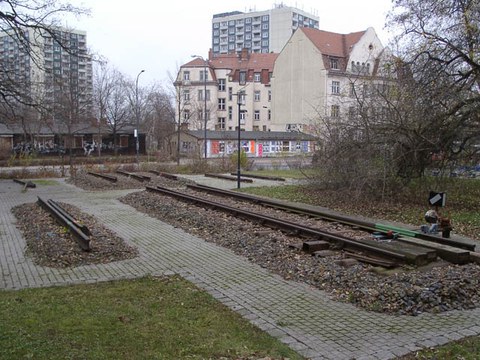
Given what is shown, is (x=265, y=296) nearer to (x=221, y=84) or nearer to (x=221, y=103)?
(x=221, y=84)

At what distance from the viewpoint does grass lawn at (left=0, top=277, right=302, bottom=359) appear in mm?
4895

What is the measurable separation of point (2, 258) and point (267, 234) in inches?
226

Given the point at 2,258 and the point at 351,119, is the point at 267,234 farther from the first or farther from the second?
the point at 351,119

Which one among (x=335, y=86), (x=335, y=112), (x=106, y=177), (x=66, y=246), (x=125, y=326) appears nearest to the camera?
(x=125, y=326)

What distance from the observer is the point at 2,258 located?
9797mm

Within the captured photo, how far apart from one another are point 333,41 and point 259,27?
92.2 meters

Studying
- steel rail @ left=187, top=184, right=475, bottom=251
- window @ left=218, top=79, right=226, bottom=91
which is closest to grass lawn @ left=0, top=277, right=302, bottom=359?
steel rail @ left=187, top=184, right=475, bottom=251

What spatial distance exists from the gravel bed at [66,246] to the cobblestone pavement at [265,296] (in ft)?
0.89

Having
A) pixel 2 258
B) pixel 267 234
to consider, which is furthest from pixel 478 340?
pixel 2 258

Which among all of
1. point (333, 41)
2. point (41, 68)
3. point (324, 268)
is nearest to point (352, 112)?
point (41, 68)

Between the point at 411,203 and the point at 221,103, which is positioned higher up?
the point at 221,103

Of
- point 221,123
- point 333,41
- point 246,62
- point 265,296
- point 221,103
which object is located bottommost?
point 265,296

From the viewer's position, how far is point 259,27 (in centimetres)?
15325

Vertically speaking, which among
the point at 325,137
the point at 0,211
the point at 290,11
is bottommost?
the point at 0,211
